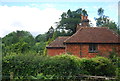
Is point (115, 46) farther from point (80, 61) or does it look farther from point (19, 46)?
point (19, 46)

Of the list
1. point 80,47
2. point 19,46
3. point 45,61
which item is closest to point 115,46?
point 80,47

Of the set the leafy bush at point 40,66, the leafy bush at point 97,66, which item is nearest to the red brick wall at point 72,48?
the leafy bush at point 97,66

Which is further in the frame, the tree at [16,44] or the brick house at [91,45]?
the tree at [16,44]

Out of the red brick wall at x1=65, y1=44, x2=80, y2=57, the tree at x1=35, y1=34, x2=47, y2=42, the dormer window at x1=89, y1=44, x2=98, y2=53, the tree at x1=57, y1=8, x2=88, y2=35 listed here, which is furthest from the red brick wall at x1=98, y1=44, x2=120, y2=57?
the tree at x1=35, y1=34, x2=47, y2=42

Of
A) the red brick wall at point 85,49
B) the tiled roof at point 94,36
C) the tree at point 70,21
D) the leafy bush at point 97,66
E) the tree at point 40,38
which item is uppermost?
the tree at point 70,21

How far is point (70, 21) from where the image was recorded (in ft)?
143

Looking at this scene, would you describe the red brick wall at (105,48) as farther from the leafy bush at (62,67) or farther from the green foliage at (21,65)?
the green foliage at (21,65)

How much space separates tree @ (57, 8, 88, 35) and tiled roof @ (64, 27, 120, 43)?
21.7 metres

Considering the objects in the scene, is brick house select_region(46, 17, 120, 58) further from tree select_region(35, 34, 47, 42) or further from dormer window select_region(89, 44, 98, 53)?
tree select_region(35, 34, 47, 42)

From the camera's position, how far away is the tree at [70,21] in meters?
42.9

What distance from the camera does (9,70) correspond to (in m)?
10.3

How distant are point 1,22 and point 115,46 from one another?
14.1 metres

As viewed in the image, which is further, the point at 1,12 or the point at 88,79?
the point at 88,79

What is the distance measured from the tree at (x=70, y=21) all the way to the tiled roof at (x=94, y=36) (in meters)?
21.7
